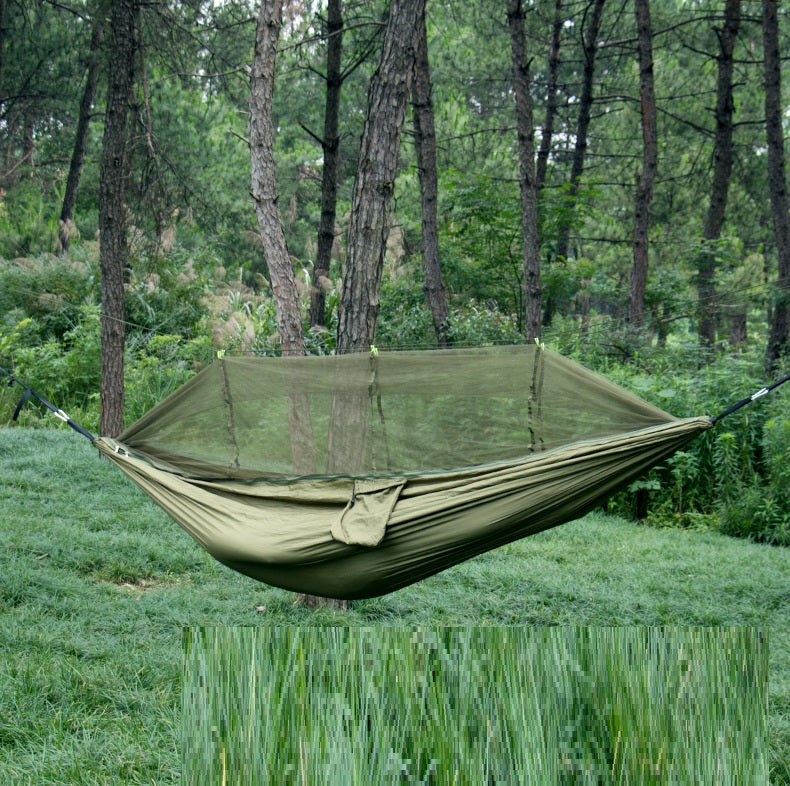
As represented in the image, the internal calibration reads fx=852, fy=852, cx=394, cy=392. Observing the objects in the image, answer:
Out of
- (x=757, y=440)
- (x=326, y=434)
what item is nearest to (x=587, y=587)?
(x=326, y=434)

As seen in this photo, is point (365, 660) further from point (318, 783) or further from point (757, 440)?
point (757, 440)

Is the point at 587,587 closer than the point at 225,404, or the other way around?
the point at 225,404

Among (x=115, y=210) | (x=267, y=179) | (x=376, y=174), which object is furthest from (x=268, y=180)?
(x=115, y=210)

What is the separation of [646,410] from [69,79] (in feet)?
33.9

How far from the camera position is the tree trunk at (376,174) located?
3.21 m

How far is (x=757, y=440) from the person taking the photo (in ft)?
17.2

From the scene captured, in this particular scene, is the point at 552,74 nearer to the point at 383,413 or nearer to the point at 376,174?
the point at 376,174

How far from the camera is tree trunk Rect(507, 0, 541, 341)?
6.38 m

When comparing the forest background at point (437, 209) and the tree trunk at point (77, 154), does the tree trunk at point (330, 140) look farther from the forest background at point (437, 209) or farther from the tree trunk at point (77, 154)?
the tree trunk at point (77, 154)

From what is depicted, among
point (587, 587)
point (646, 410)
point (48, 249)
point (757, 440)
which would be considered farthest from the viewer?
point (48, 249)

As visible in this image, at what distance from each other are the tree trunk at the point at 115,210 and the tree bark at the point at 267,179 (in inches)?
73.4

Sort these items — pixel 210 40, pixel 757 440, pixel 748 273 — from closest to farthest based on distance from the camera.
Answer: pixel 757 440
pixel 210 40
pixel 748 273

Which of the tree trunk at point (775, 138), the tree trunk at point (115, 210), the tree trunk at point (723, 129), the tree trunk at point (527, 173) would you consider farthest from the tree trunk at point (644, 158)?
the tree trunk at point (115, 210)

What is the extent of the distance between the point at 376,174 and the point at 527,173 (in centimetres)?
363
